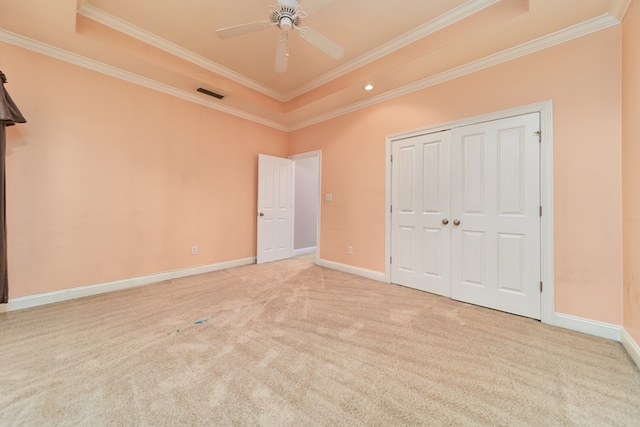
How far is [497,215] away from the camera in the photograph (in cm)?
252

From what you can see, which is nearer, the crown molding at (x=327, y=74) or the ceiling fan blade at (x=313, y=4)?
the ceiling fan blade at (x=313, y=4)

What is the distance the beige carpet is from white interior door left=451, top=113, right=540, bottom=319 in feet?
0.85

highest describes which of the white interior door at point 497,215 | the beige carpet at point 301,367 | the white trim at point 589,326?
the white interior door at point 497,215

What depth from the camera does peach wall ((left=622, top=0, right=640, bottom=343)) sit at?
5.57 feet

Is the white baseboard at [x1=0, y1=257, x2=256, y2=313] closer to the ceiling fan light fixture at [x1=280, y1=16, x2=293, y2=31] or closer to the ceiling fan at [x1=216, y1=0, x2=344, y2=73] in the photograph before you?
the ceiling fan at [x1=216, y1=0, x2=344, y2=73]

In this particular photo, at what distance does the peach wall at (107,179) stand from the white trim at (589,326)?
4.23 m

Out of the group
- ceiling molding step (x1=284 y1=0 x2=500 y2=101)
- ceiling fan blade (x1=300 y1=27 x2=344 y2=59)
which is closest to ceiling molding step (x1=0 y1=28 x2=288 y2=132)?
ceiling molding step (x1=284 y1=0 x2=500 y2=101)

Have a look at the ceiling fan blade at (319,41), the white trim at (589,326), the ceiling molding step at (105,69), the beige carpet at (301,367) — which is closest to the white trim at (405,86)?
the ceiling molding step at (105,69)

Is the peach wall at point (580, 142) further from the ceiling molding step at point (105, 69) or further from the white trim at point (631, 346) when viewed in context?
the ceiling molding step at point (105, 69)

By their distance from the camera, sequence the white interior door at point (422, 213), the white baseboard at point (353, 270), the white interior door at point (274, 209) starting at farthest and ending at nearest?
1. the white interior door at point (274, 209)
2. the white baseboard at point (353, 270)
3. the white interior door at point (422, 213)

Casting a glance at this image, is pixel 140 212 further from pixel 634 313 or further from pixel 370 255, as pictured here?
pixel 634 313

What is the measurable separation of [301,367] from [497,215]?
7.86ft

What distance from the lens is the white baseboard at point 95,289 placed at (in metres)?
2.44

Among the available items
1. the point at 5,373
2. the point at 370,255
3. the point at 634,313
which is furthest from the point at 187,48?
the point at 634,313
